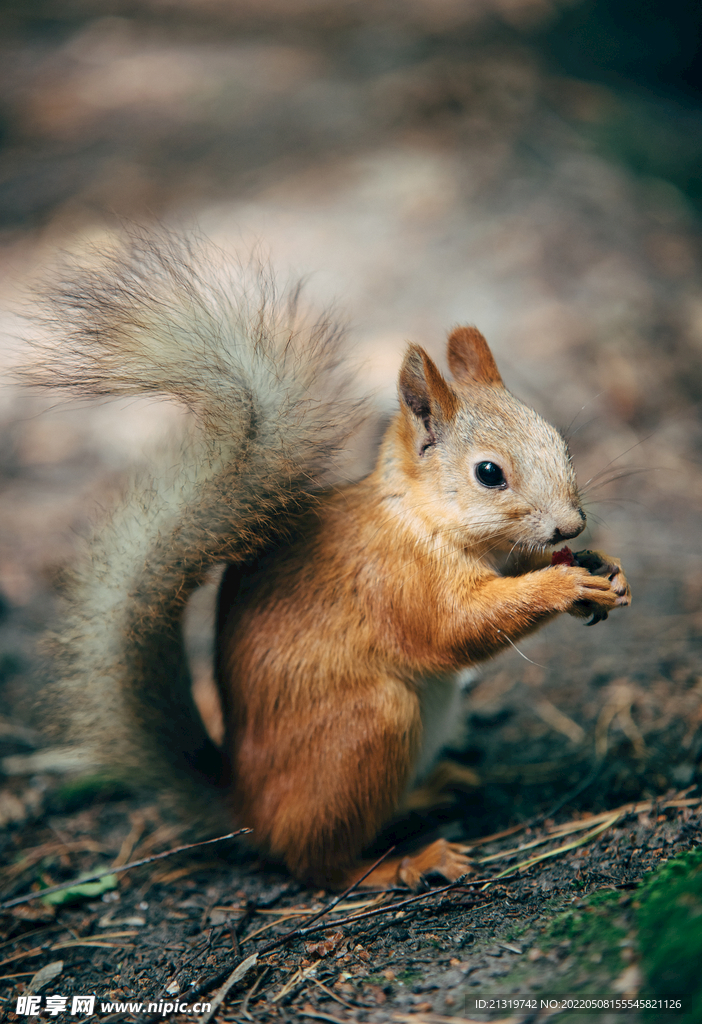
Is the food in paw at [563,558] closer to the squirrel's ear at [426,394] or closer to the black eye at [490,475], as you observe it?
the black eye at [490,475]

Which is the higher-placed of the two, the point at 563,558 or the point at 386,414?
the point at 386,414

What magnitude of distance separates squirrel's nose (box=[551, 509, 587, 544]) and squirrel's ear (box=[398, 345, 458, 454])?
39 cm

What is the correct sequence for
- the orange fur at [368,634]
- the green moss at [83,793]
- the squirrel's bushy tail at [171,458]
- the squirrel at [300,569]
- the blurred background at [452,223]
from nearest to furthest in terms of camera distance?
the squirrel's bushy tail at [171,458]
the squirrel at [300,569]
the orange fur at [368,634]
the green moss at [83,793]
the blurred background at [452,223]

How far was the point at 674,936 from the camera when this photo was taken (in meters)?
1.06

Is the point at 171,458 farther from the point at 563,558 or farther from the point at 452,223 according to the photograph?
the point at 452,223

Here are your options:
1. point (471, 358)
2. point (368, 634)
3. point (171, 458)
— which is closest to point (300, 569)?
point (368, 634)

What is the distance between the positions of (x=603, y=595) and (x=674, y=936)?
66cm

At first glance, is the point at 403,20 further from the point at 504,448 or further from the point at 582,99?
the point at 504,448

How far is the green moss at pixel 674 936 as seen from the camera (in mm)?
972

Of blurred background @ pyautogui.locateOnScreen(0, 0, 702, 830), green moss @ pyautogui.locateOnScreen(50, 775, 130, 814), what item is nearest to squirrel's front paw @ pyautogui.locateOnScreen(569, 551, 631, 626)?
blurred background @ pyautogui.locateOnScreen(0, 0, 702, 830)

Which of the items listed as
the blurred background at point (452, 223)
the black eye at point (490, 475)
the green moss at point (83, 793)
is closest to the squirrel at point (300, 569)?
the black eye at point (490, 475)

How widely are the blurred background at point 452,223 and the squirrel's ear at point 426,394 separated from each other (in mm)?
397

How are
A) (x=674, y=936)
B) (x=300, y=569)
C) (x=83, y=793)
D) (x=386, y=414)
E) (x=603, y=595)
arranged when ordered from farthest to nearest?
(x=83, y=793) → (x=386, y=414) → (x=300, y=569) → (x=603, y=595) → (x=674, y=936)

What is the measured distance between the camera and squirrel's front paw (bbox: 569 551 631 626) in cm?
153
